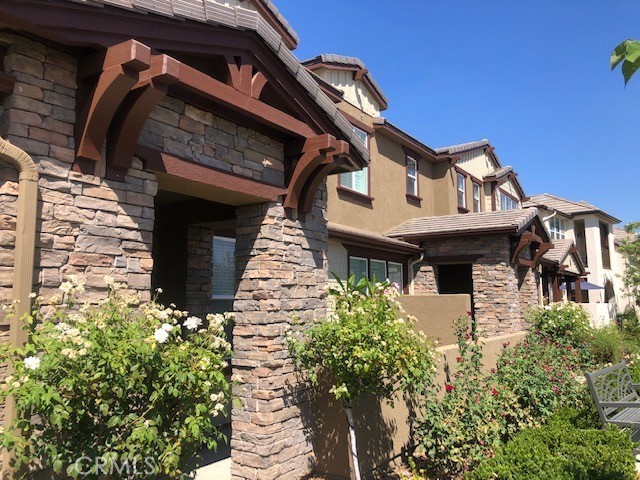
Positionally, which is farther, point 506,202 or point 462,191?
point 506,202

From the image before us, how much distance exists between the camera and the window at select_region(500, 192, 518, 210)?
2280 cm

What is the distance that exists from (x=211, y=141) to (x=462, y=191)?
14699 mm

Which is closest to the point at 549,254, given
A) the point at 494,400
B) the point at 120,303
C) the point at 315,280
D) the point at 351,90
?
the point at 351,90

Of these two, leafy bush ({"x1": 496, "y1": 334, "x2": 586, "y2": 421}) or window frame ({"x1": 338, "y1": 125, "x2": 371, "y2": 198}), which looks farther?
window frame ({"x1": 338, "y1": 125, "x2": 371, "y2": 198})

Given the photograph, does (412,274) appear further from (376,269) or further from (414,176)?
(414,176)

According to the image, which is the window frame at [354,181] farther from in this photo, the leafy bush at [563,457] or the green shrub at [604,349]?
the leafy bush at [563,457]

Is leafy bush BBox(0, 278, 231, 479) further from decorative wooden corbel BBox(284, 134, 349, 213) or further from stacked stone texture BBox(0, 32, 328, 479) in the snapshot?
decorative wooden corbel BBox(284, 134, 349, 213)

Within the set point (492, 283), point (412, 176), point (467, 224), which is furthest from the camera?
point (412, 176)

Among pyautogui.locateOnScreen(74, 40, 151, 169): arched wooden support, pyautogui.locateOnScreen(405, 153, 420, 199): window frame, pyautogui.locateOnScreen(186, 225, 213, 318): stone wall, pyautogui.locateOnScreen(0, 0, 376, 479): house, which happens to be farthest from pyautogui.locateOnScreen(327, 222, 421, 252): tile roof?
pyautogui.locateOnScreen(74, 40, 151, 169): arched wooden support

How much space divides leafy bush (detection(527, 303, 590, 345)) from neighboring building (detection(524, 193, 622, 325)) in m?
16.7

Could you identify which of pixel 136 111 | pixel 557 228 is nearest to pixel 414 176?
pixel 136 111

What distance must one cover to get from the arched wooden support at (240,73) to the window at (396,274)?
9.16 m

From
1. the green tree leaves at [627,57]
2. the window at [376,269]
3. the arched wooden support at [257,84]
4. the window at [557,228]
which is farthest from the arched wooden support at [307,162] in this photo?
the window at [557,228]

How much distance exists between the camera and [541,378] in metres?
7.73
